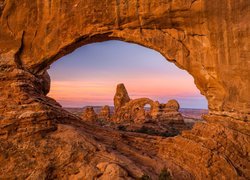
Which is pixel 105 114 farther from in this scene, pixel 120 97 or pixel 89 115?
pixel 89 115

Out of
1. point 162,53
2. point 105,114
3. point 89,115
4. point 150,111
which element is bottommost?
point 105,114

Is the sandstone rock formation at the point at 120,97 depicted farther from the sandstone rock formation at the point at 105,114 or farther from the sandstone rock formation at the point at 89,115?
the sandstone rock formation at the point at 89,115

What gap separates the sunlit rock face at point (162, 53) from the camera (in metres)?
14.3

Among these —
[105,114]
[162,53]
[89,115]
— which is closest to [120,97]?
[105,114]

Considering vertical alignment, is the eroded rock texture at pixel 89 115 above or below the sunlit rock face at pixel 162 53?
below

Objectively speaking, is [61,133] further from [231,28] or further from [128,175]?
[231,28]

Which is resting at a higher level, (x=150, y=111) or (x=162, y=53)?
(x=162, y=53)

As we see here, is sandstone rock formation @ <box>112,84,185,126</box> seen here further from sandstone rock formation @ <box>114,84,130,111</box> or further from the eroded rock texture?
the eroded rock texture

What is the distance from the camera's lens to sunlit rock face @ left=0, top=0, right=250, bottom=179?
14.3 m

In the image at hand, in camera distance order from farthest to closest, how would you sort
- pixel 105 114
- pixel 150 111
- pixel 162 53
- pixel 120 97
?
pixel 105 114 < pixel 120 97 < pixel 150 111 < pixel 162 53

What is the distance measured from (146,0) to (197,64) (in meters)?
4.34

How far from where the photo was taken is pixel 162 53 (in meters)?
16.7

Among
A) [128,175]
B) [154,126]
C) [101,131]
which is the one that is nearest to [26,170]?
[128,175]

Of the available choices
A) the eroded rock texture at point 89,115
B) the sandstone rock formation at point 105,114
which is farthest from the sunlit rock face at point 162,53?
the sandstone rock formation at point 105,114
